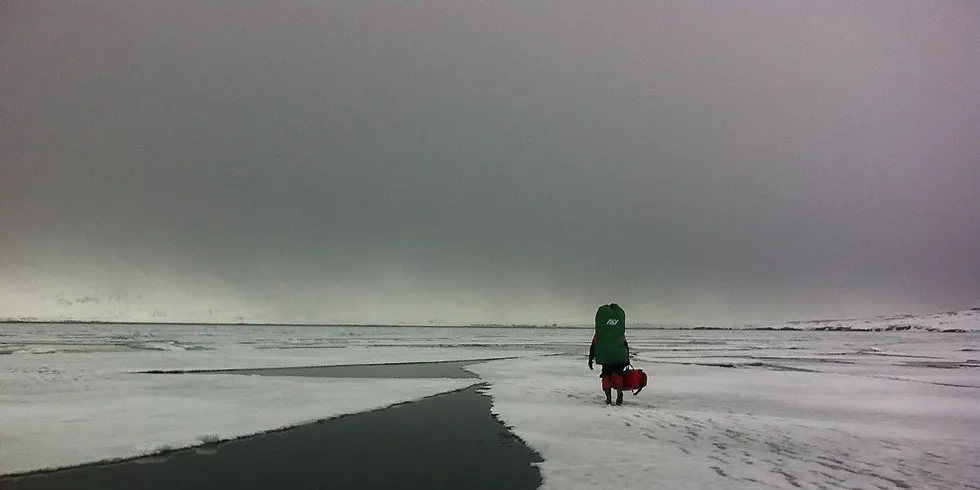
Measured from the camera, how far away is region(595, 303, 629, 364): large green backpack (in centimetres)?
943

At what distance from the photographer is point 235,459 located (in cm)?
589

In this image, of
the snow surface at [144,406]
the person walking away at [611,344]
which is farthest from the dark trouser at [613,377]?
the snow surface at [144,406]

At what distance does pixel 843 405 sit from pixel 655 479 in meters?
6.85

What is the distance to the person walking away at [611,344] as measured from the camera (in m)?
9.43

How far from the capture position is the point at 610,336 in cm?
945

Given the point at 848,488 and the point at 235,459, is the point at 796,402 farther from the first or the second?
the point at 235,459

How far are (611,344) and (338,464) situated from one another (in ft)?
16.6

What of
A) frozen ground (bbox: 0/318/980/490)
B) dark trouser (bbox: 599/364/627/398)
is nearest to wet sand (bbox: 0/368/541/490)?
frozen ground (bbox: 0/318/980/490)

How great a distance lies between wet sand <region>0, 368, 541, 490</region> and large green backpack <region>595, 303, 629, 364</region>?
2.41 meters

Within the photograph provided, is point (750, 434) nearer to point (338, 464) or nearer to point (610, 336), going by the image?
point (610, 336)

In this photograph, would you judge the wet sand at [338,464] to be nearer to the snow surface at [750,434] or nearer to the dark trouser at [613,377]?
the snow surface at [750,434]

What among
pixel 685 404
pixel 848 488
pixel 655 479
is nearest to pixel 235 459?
pixel 655 479

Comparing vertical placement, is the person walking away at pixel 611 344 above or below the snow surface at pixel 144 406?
above

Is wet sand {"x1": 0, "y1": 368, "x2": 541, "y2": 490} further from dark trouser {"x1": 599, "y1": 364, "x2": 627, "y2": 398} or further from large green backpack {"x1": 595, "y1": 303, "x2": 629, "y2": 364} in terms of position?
dark trouser {"x1": 599, "y1": 364, "x2": 627, "y2": 398}
